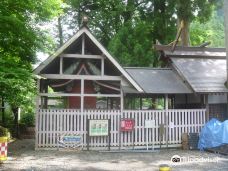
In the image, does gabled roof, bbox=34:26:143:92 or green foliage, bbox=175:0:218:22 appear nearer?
gabled roof, bbox=34:26:143:92

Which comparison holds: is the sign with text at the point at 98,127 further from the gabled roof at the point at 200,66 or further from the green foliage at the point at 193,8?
the green foliage at the point at 193,8

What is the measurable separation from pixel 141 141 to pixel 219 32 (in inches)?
1693

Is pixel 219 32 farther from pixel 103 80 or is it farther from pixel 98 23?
pixel 103 80

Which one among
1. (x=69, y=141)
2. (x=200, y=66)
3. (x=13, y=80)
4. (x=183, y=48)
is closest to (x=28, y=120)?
(x=69, y=141)

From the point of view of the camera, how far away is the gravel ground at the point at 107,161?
464 inches

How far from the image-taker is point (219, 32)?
5475 cm

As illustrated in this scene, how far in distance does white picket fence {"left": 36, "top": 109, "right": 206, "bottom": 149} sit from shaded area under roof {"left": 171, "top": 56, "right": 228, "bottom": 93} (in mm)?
1372

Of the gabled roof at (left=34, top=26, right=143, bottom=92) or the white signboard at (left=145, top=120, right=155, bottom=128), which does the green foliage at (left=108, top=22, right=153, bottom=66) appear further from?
the white signboard at (left=145, top=120, right=155, bottom=128)

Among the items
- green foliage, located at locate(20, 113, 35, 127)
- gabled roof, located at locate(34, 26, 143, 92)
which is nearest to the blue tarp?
gabled roof, located at locate(34, 26, 143, 92)

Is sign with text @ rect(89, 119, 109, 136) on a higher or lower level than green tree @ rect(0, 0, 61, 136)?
lower

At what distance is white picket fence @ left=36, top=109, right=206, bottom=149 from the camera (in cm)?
1577

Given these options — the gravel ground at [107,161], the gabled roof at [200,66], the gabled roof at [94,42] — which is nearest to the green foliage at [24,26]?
the gabled roof at [94,42]

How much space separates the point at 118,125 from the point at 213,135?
4.58 meters

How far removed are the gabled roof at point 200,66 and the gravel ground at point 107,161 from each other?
12.5 ft
